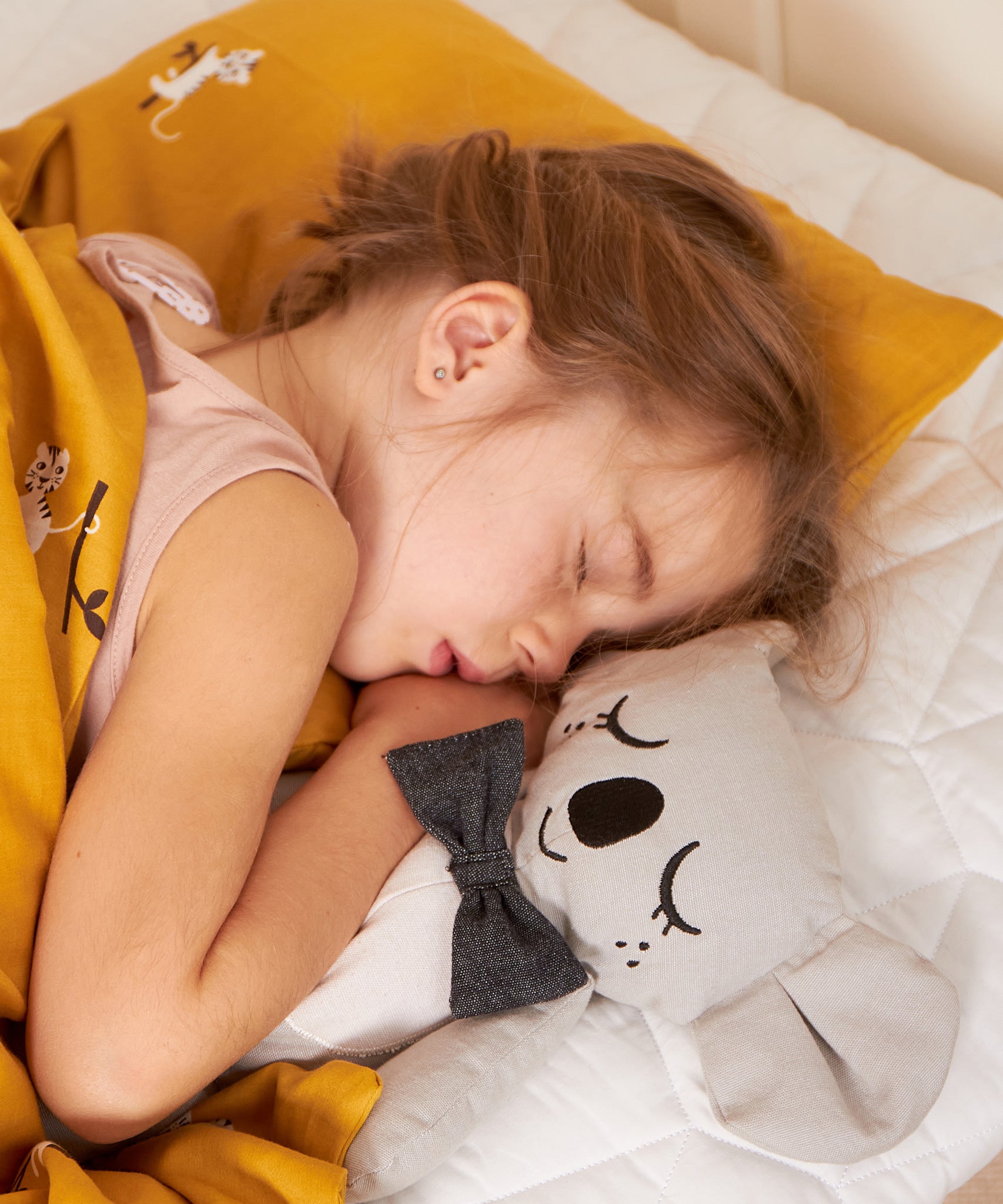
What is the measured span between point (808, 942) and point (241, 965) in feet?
1.13

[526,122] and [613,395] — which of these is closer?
[613,395]

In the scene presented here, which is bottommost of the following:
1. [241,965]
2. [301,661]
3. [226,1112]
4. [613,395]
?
[226,1112]

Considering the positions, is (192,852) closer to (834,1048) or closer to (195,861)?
(195,861)

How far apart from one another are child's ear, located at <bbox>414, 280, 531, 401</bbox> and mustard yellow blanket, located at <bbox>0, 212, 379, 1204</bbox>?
200mm

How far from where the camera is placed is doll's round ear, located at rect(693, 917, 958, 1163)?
1.96 ft

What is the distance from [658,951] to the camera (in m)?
0.64

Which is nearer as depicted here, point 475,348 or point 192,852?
point 192,852

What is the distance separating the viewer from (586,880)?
25.9 inches

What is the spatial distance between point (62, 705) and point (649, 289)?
50 cm

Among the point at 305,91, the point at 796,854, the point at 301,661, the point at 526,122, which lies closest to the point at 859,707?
the point at 796,854

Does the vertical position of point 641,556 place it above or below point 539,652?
above

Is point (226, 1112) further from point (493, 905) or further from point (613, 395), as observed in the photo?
point (613, 395)

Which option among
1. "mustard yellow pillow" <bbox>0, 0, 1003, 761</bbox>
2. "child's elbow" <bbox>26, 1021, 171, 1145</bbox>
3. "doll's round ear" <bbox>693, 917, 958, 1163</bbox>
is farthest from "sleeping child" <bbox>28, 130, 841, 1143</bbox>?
"doll's round ear" <bbox>693, 917, 958, 1163</bbox>

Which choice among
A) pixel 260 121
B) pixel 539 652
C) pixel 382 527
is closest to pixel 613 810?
pixel 539 652
